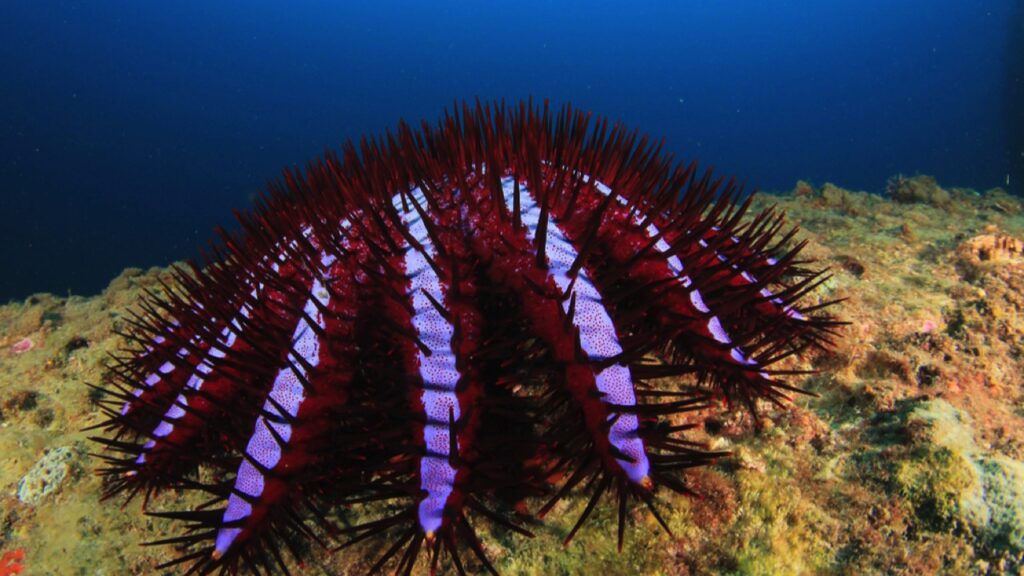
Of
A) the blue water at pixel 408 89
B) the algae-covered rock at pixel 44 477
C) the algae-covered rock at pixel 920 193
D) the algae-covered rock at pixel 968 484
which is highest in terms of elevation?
the blue water at pixel 408 89

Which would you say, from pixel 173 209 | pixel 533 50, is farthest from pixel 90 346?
pixel 533 50

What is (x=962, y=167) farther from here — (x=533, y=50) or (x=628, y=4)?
(x=628, y=4)

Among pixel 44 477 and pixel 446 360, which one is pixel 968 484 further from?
pixel 44 477

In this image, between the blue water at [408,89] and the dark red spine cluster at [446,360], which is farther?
the blue water at [408,89]

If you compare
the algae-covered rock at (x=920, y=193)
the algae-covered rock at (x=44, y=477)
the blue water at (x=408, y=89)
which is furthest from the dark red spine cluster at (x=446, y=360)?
the blue water at (x=408, y=89)

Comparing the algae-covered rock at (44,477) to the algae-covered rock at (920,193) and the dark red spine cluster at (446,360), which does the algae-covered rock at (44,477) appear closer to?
the dark red spine cluster at (446,360)

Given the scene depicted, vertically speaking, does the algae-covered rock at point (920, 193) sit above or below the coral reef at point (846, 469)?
above

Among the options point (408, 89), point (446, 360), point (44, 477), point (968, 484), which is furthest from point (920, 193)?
point (408, 89)

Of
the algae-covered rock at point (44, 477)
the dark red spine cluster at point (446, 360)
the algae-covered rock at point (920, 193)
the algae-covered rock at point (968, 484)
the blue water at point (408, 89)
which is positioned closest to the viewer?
the dark red spine cluster at point (446, 360)
